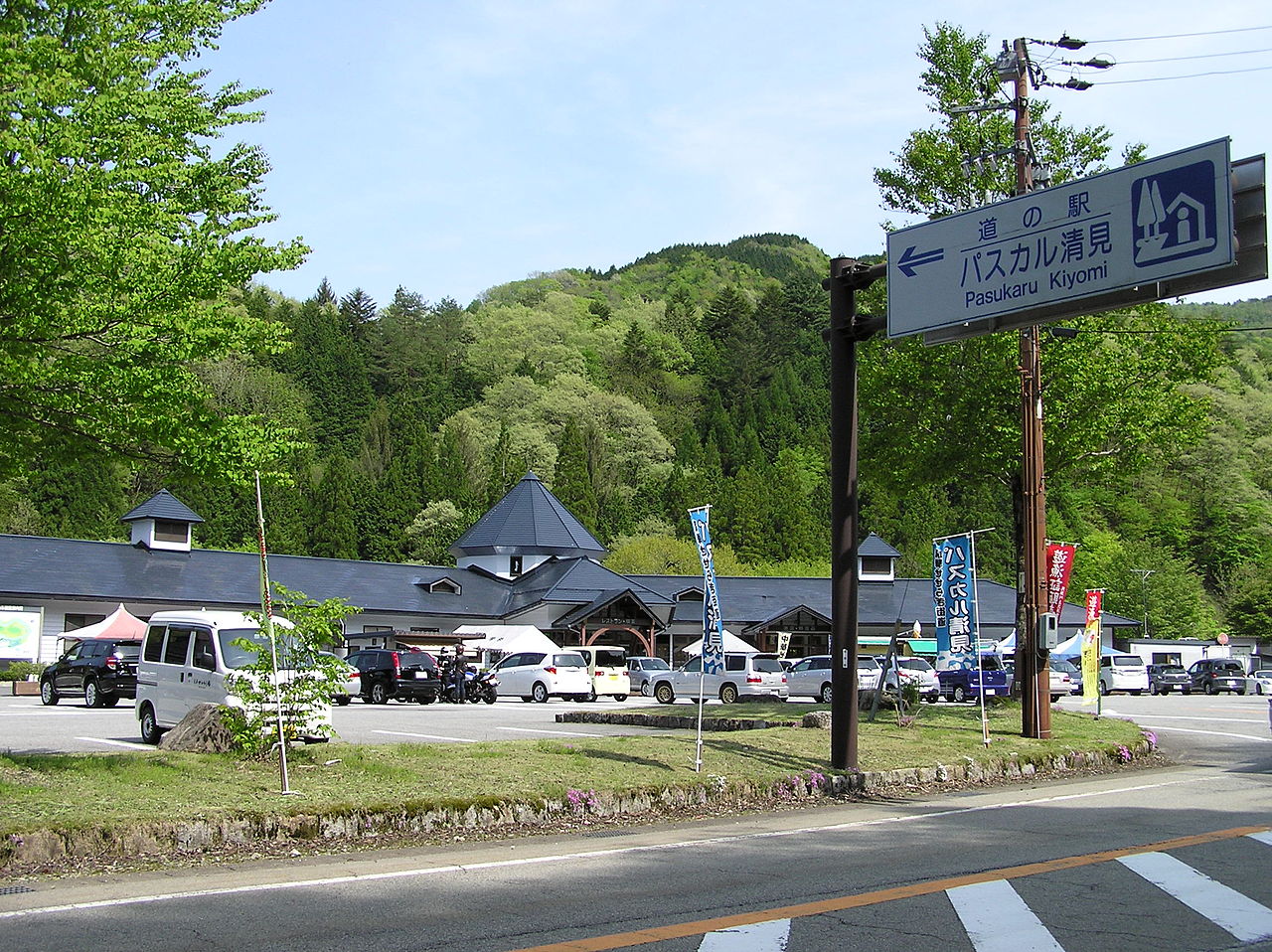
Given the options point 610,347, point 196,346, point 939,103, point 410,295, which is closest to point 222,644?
point 196,346

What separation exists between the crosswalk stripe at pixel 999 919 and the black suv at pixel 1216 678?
46948 mm

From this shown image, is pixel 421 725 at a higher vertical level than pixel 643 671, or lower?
higher

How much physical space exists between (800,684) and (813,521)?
151 ft

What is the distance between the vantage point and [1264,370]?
9494 centimetres

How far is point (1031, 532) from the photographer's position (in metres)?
18.9

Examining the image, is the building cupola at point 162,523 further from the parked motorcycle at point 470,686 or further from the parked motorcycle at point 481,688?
the parked motorcycle at point 481,688

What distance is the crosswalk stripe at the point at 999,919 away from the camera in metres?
6.10

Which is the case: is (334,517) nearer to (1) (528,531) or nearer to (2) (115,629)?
(1) (528,531)

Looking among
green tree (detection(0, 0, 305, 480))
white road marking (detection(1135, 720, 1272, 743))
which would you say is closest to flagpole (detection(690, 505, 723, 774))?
green tree (detection(0, 0, 305, 480))

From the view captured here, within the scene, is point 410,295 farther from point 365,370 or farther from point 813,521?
point 813,521

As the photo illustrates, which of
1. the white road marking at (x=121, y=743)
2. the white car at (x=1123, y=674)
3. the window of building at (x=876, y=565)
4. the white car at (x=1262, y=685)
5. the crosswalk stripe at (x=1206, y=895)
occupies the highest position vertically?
the window of building at (x=876, y=565)

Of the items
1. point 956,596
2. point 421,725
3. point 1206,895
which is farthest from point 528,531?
point 1206,895

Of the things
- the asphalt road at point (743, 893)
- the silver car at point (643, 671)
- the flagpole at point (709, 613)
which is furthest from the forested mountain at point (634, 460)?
the asphalt road at point (743, 893)

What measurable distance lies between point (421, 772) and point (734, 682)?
24.0 meters
